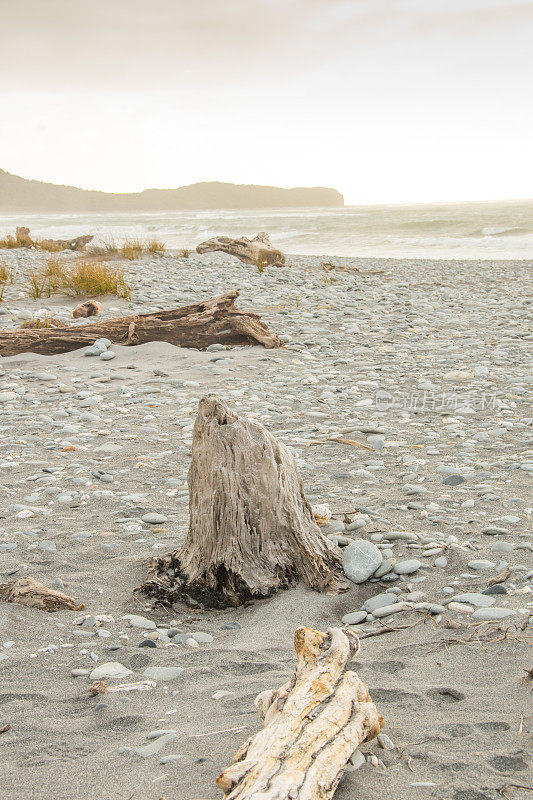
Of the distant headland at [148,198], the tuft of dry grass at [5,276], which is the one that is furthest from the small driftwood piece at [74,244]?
the distant headland at [148,198]

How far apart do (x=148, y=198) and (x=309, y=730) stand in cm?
11746

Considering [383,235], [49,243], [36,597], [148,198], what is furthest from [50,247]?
[148,198]

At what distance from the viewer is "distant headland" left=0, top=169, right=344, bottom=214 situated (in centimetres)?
10750

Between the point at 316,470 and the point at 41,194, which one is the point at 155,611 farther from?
the point at 41,194

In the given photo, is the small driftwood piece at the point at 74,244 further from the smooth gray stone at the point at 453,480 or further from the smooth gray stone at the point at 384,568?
the smooth gray stone at the point at 384,568

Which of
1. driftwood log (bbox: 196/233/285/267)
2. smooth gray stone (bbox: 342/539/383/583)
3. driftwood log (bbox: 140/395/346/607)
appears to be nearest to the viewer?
driftwood log (bbox: 140/395/346/607)

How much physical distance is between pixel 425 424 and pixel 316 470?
4.71ft

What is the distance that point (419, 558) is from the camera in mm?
3338

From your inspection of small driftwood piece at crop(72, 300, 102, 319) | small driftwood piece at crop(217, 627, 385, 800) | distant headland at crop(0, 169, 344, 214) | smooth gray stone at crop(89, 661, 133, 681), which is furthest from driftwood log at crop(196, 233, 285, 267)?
distant headland at crop(0, 169, 344, 214)

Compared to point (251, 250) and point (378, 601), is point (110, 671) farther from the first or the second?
point (251, 250)

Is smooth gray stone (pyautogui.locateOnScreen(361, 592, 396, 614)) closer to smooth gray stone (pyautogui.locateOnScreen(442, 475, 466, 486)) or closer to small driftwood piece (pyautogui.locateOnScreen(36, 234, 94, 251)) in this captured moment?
smooth gray stone (pyautogui.locateOnScreen(442, 475, 466, 486))

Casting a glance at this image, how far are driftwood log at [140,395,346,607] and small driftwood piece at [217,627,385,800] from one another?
1038 mm

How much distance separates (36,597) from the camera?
2.97 metres

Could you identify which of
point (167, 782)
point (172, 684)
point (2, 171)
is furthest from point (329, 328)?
point (2, 171)
